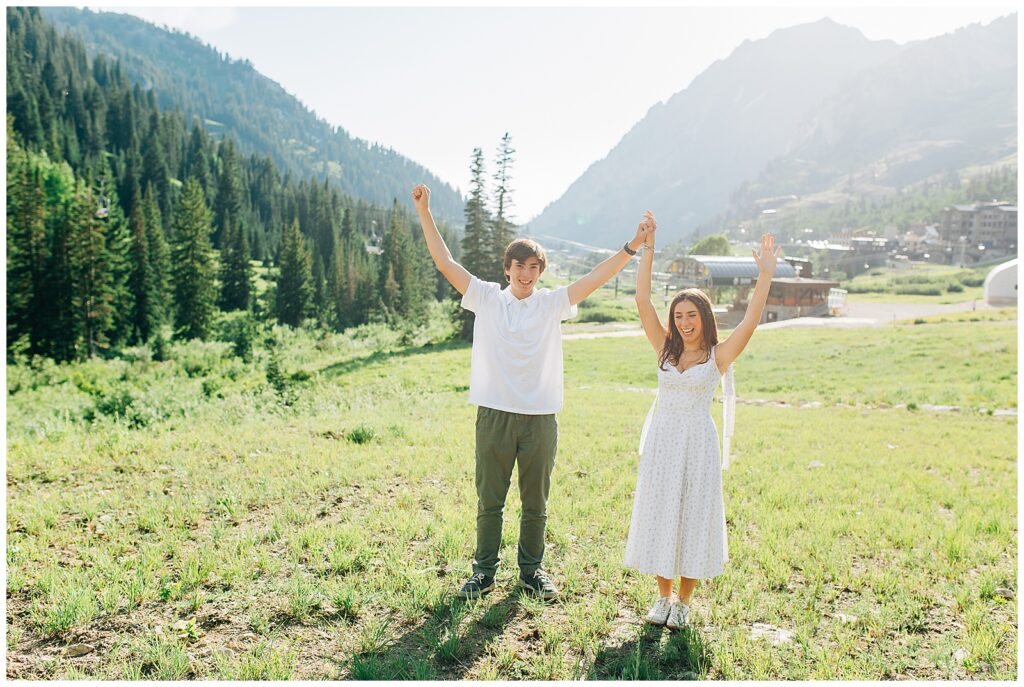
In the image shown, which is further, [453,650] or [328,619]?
[328,619]

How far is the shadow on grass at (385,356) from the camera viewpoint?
3177cm

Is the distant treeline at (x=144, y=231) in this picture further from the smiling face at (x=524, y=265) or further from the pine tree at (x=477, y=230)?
the smiling face at (x=524, y=265)

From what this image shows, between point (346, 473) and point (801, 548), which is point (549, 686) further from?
point (346, 473)

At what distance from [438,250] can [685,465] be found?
2.67 m

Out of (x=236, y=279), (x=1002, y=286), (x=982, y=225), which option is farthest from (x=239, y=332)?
(x=982, y=225)

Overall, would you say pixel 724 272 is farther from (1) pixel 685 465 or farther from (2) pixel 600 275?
(1) pixel 685 465

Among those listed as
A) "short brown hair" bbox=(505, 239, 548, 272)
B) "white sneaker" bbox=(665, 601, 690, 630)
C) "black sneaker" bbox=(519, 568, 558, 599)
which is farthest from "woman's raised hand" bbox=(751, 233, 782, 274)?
"black sneaker" bbox=(519, 568, 558, 599)

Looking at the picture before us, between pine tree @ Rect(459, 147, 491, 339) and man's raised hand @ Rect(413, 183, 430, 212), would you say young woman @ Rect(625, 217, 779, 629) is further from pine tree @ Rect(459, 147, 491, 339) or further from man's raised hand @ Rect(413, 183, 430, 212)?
pine tree @ Rect(459, 147, 491, 339)

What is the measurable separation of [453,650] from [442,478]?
4.08 meters

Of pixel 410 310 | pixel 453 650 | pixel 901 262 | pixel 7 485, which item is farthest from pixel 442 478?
pixel 901 262

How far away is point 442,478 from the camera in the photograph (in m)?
8.49

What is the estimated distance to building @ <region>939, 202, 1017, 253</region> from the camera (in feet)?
442

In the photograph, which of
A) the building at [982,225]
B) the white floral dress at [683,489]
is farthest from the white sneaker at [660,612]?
the building at [982,225]

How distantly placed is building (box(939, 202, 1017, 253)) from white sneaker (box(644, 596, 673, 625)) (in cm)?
16053
